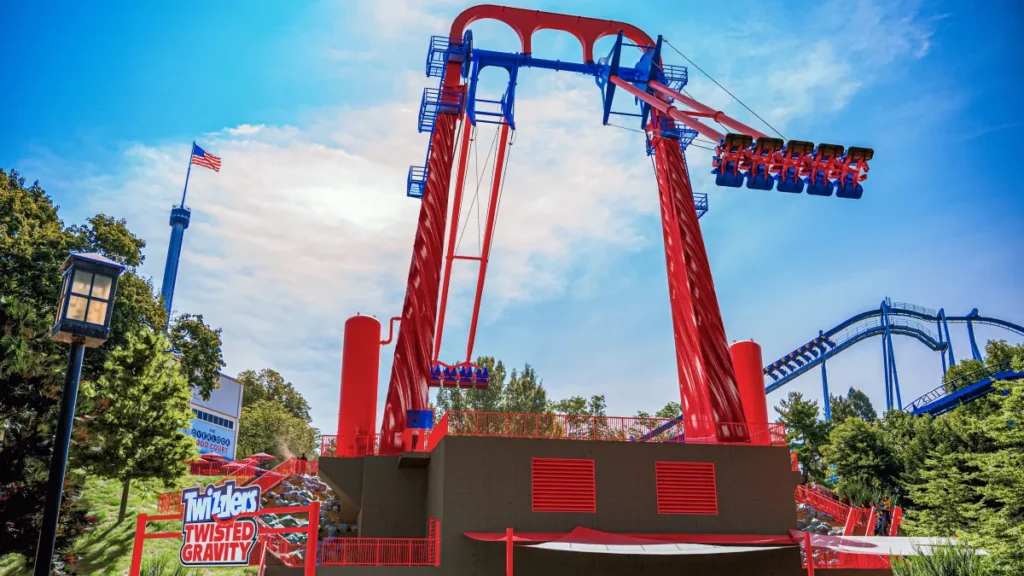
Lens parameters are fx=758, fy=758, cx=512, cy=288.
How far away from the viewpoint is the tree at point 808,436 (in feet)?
143

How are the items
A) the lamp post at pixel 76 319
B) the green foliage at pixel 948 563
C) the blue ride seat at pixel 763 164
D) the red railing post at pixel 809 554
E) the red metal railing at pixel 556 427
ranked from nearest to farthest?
the lamp post at pixel 76 319 → the green foliage at pixel 948 563 → the red railing post at pixel 809 554 → the blue ride seat at pixel 763 164 → the red metal railing at pixel 556 427

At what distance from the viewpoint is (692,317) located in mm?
25609

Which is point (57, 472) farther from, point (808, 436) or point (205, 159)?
point (205, 159)

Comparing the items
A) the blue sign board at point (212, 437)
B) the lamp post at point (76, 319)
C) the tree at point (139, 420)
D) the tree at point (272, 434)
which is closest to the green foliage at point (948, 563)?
the lamp post at point (76, 319)

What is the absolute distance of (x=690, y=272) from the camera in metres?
26.1

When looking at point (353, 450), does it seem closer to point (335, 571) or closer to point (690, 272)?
point (335, 571)

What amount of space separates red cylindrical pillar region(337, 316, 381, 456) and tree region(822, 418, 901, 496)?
25897 mm

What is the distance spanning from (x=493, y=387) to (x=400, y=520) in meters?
41.3

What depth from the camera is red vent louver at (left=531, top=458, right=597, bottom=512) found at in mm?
20438

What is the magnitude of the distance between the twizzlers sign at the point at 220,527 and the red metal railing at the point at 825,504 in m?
22.2

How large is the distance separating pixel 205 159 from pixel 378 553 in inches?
2079

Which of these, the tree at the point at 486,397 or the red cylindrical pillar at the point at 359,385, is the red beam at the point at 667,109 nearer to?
the red cylindrical pillar at the point at 359,385

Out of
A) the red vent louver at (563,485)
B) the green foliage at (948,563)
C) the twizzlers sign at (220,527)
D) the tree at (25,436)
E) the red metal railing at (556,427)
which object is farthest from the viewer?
the red metal railing at (556,427)

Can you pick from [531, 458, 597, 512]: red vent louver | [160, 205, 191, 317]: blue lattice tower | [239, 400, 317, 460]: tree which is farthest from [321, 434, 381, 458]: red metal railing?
[160, 205, 191, 317]: blue lattice tower
